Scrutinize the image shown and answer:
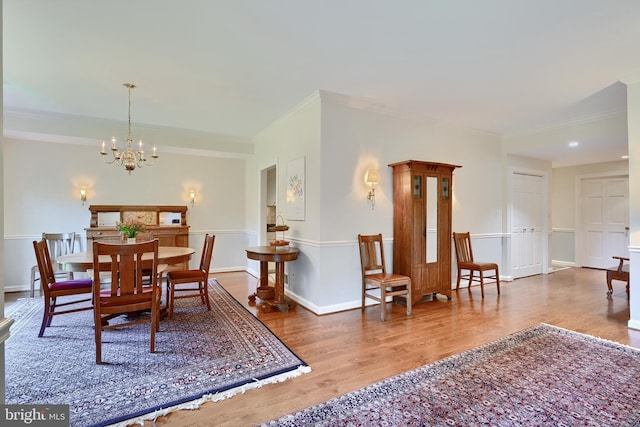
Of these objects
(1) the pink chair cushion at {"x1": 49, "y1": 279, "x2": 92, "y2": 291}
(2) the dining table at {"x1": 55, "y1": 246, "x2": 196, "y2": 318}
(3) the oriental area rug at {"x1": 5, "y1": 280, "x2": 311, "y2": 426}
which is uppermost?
(2) the dining table at {"x1": 55, "y1": 246, "x2": 196, "y2": 318}

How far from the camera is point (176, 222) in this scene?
6.09m

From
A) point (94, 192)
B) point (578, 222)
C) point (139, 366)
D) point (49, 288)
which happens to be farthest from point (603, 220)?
point (94, 192)

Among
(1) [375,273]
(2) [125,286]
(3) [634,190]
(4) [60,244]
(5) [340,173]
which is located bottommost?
(1) [375,273]

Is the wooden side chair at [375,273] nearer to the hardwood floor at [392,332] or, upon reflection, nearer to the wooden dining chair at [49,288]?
the hardwood floor at [392,332]

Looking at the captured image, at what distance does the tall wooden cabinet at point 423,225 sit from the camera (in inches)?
162

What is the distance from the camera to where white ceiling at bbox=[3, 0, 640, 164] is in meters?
→ 2.29

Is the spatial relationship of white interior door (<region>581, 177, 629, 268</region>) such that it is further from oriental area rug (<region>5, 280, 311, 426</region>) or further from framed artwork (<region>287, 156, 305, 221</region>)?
oriental area rug (<region>5, 280, 311, 426</region>)

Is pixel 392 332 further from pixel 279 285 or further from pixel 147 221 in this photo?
pixel 147 221

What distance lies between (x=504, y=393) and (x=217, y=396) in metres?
1.97

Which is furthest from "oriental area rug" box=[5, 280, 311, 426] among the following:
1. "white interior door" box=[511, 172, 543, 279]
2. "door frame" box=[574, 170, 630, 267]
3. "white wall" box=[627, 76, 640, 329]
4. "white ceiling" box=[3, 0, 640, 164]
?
"door frame" box=[574, 170, 630, 267]

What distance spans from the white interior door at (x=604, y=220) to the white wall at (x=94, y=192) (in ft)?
25.9

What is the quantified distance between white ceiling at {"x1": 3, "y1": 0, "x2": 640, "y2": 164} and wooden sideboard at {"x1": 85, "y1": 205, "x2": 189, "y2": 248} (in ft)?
5.97

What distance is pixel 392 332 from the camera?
3262 millimetres

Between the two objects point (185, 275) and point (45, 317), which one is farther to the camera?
point (185, 275)
